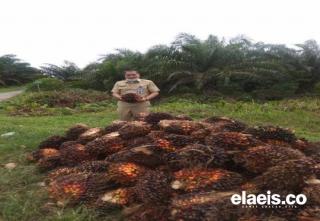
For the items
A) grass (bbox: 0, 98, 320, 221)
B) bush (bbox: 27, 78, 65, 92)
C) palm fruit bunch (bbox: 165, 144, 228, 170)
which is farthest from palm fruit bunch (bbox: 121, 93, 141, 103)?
bush (bbox: 27, 78, 65, 92)

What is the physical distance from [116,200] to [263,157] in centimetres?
106

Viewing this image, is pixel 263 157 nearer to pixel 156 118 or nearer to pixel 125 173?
pixel 125 173

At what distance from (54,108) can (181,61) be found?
433 cm

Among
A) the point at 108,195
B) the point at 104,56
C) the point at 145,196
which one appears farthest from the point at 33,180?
the point at 104,56

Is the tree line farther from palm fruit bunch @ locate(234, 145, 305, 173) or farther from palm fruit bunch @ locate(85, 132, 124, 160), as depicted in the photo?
palm fruit bunch @ locate(234, 145, 305, 173)

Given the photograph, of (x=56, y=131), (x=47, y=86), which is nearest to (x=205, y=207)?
(x=56, y=131)

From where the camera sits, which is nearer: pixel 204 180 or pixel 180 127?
pixel 204 180

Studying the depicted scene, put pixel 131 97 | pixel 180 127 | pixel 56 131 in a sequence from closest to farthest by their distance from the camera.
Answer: pixel 180 127
pixel 131 97
pixel 56 131

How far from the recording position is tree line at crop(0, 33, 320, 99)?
1575 cm

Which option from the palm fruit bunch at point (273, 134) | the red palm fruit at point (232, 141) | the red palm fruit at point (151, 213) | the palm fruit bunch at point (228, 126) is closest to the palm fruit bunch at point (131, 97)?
the palm fruit bunch at point (228, 126)

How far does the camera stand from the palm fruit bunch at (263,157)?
3.86 m

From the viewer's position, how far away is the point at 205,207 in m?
3.51

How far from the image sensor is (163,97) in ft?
52.5

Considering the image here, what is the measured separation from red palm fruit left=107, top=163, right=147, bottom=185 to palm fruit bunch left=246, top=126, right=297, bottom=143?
100cm
